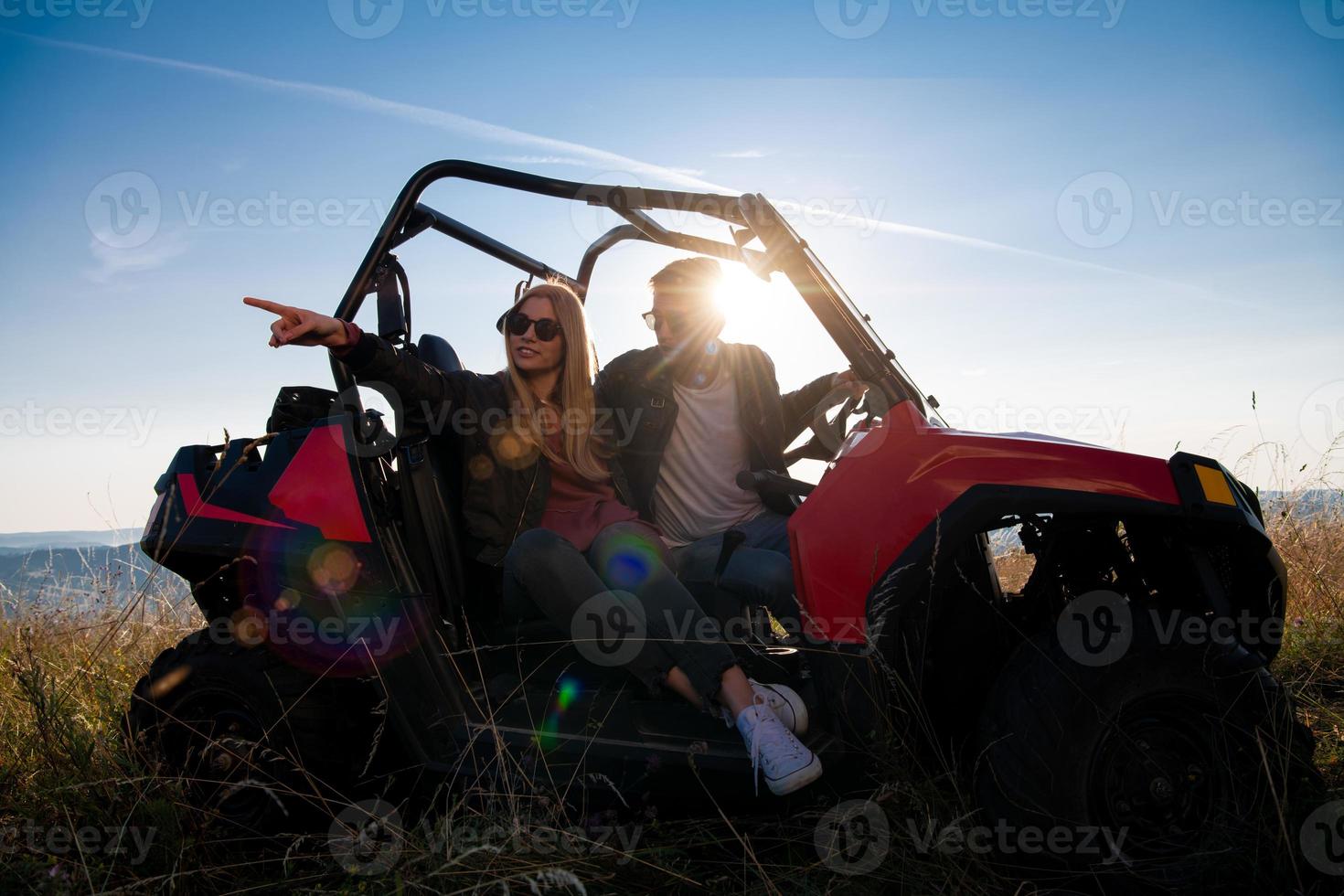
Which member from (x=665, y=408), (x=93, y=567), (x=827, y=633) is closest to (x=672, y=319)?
(x=665, y=408)

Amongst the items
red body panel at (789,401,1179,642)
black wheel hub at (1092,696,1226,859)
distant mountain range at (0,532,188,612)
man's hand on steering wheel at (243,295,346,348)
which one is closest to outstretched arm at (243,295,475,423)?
man's hand on steering wheel at (243,295,346,348)

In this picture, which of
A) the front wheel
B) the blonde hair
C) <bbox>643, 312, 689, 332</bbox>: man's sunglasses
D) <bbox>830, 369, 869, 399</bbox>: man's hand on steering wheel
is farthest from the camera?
<bbox>643, 312, 689, 332</bbox>: man's sunglasses

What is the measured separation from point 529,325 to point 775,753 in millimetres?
1524

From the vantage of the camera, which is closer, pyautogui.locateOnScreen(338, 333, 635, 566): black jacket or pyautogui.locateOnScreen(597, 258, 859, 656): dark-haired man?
pyautogui.locateOnScreen(338, 333, 635, 566): black jacket

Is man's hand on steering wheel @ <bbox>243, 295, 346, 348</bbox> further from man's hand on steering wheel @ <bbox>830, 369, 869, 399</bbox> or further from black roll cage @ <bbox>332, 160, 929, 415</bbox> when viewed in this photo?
man's hand on steering wheel @ <bbox>830, 369, 869, 399</bbox>

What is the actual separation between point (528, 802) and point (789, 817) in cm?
66

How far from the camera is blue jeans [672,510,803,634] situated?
7.45 feet

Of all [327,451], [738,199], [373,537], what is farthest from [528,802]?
[738,199]

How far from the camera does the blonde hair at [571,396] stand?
8.48 ft

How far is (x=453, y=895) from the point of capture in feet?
5.56

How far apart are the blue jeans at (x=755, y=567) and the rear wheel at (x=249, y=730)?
104 cm

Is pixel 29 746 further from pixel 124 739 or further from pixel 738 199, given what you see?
pixel 738 199

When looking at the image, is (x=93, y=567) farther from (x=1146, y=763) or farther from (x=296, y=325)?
(x=1146, y=763)

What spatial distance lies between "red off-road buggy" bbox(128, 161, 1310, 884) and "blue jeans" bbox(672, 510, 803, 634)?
0.44 feet
